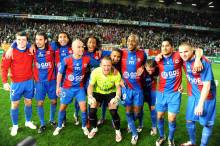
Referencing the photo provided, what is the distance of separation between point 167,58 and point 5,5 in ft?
117

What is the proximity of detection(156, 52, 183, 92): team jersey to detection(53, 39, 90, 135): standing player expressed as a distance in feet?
5.53

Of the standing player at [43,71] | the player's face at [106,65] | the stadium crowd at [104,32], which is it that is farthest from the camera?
the stadium crowd at [104,32]

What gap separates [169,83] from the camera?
235 inches

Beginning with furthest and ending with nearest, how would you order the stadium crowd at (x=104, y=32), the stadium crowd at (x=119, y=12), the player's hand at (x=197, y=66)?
the stadium crowd at (x=119, y=12), the stadium crowd at (x=104, y=32), the player's hand at (x=197, y=66)

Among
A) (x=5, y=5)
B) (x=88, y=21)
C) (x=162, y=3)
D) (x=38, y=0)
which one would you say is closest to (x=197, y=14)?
(x=162, y=3)

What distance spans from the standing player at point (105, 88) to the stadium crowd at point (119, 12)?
33.4 metres

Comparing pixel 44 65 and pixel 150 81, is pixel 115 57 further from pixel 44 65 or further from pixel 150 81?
pixel 44 65

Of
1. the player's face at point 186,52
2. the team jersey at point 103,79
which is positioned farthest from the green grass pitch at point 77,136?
the player's face at point 186,52

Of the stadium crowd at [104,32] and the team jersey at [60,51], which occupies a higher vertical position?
the stadium crowd at [104,32]

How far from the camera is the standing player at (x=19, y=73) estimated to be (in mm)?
6305

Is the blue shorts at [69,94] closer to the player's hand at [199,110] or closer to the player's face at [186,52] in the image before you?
the player's face at [186,52]

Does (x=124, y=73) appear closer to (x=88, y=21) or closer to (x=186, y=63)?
(x=186, y=63)

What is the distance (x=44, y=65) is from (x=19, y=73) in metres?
0.58

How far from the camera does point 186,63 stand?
221 inches
